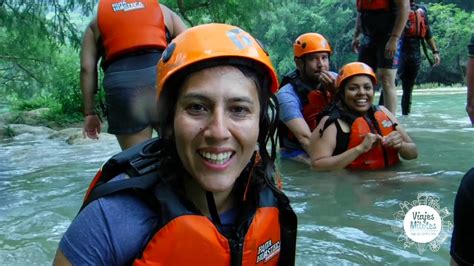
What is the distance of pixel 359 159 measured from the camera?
4941mm

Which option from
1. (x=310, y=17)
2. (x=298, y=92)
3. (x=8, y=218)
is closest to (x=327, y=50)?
(x=298, y=92)

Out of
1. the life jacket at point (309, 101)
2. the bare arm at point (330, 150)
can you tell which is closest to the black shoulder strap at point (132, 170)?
the bare arm at point (330, 150)

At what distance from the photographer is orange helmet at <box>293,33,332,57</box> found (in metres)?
5.71

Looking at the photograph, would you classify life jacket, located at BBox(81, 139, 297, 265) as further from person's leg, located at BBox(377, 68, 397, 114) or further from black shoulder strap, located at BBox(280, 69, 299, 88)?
Result: person's leg, located at BBox(377, 68, 397, 114)

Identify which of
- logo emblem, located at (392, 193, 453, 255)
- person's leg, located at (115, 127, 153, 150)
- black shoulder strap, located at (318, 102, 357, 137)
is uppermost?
person's leg, located at (115, 127, 153, 150)

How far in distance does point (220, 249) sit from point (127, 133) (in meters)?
1.73

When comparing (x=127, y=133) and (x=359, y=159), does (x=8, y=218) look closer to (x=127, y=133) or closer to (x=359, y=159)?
(x=127, y=133)

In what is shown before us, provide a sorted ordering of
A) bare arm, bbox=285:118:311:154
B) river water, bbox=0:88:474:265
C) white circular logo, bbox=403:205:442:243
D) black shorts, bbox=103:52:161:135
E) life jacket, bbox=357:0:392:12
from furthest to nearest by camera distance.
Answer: life jacket, bbox=357:0:392:12
bare arm, bbox=285:118:311:154
black shorts, bbox=103:52:161:135
river water, bbox=0:88:474:265
white circular logo, bbox=403:205:442:243

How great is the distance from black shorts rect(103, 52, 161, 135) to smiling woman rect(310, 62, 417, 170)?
76.2 inches

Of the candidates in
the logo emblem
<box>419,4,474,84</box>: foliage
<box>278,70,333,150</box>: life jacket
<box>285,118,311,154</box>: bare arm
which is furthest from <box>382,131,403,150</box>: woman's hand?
<box>419,4,474,84</box>: foliage

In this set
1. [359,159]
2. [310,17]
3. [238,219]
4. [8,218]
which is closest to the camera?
[238,219]

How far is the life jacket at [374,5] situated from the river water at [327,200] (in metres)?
1.63

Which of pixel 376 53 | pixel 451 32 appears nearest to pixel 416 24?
pixel 376 53

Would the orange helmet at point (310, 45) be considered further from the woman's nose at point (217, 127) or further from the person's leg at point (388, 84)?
the woman's nose at point (217, 127)
